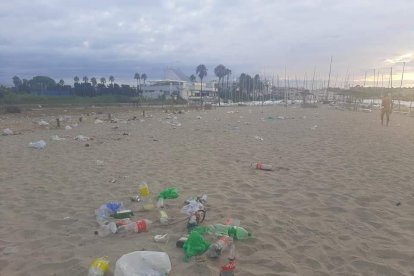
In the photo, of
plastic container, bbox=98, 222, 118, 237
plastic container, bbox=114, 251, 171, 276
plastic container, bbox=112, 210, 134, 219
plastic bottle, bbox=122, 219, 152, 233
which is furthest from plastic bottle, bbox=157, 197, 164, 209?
plastic container, bbox=114, 251, 171, 276

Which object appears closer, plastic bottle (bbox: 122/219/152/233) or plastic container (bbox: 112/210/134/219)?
plastic bottle (bbox: 122/219/152/233)

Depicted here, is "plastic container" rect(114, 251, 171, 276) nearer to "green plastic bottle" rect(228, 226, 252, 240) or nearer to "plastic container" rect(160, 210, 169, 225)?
"green plastic bottle" rect(228, 226, 252, 240)

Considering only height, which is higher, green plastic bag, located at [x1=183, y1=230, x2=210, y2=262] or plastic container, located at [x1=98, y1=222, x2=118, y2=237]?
green plastic bag, located at [x1=183, y1=230, x2=210, y2=262]

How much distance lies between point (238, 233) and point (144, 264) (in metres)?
1.13

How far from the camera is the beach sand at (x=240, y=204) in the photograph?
126 inches

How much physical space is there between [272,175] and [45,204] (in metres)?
3.82

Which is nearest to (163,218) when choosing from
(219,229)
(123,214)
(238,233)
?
(123,214)

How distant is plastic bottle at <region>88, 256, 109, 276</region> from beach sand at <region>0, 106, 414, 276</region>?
115 millimetres

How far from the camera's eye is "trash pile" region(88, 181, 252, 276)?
9.43 ft

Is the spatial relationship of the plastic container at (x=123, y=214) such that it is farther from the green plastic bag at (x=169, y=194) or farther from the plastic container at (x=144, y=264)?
the plastic container at (x=144, y=264)

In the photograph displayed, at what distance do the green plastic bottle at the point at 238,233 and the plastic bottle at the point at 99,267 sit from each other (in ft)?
4.14

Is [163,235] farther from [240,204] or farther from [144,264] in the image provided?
[240,204]

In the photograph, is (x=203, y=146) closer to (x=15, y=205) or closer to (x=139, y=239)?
(x=15, y=205)

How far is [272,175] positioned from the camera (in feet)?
21.4
